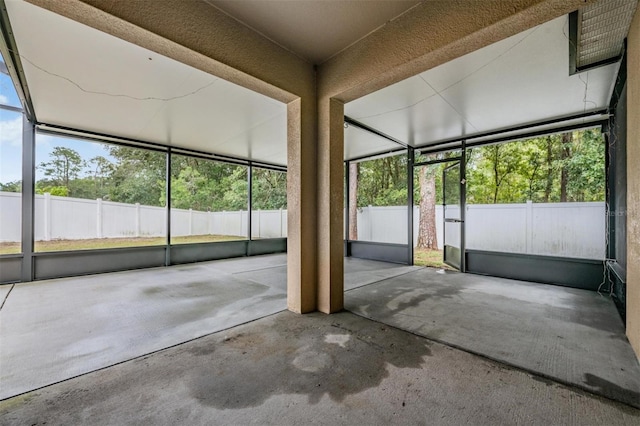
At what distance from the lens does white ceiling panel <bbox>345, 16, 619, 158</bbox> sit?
8.23 ft

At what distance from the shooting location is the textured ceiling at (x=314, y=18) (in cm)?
210

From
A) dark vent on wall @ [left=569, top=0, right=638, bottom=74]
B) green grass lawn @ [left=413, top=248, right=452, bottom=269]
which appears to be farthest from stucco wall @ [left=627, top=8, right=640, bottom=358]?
green grass lawn @ [left=413, top=248, right=452, bottom=269]

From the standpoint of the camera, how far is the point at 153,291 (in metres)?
3.90

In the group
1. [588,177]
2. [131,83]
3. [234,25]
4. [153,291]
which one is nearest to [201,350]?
[153,291]

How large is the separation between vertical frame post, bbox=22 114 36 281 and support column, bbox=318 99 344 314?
4.96m

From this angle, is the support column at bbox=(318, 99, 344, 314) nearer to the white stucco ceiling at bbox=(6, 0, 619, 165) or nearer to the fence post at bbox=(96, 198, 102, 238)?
the white stucco ceiling at bbox=(6, 0, 619, 165)

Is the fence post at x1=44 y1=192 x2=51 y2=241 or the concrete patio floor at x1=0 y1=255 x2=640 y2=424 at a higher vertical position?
the fence post at x1=44 y1=192 x2=51 y2=241

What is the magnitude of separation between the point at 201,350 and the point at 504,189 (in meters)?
9.94

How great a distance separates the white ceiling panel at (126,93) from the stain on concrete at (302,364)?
2877 millimetres

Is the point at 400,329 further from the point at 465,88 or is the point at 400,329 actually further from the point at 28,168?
the point at 28,168

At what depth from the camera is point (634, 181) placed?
1.97m

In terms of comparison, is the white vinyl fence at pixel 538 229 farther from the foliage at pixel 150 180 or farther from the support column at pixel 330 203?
the foliage at pixel 150 180

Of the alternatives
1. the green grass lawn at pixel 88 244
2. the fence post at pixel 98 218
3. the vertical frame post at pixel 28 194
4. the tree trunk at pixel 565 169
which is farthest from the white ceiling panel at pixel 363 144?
the fence post at pixel 98 218

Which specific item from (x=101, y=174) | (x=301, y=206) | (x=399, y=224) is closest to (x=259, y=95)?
(x=301, y=206)
